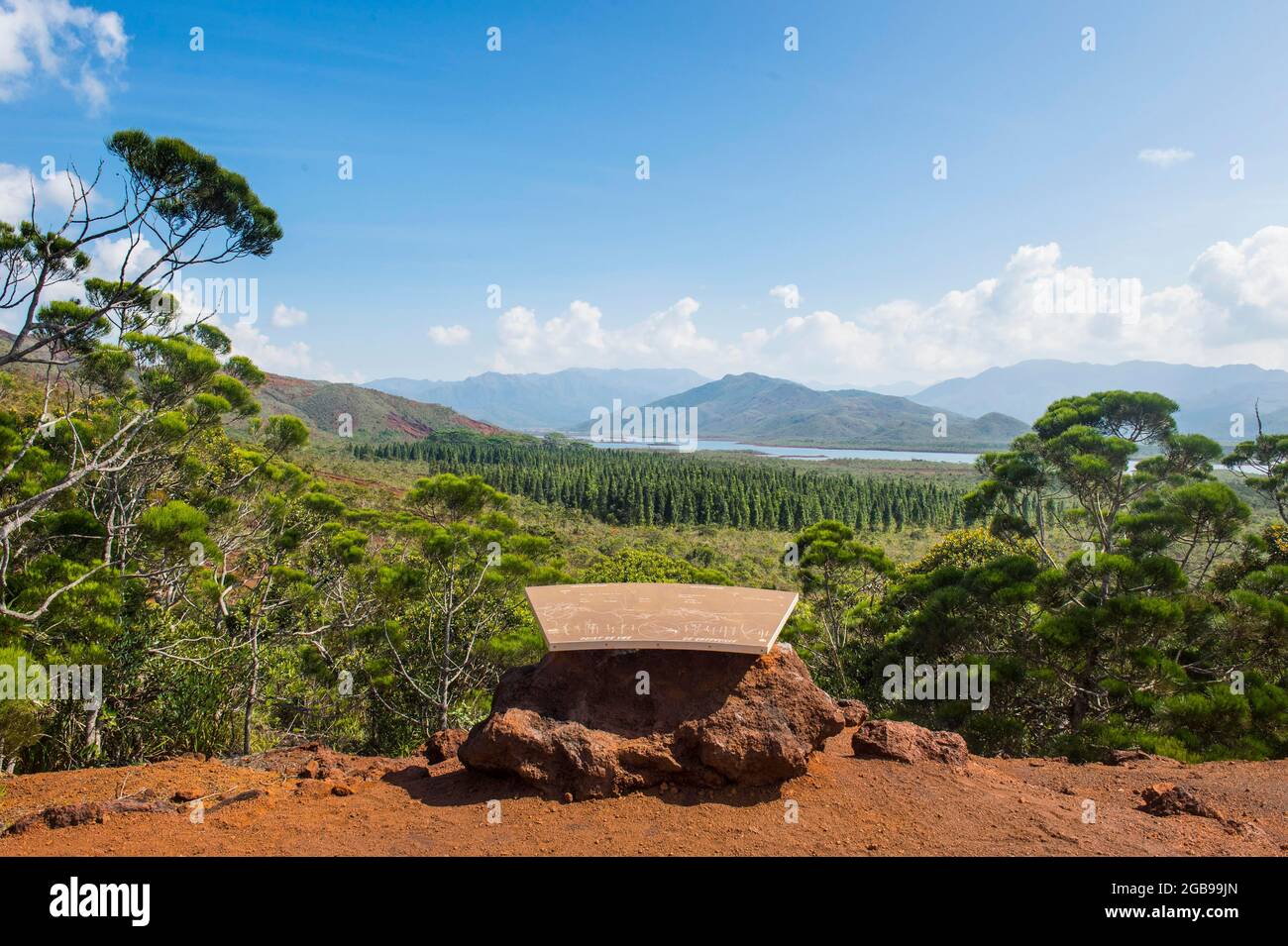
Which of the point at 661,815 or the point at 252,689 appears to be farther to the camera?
the point at 252,689

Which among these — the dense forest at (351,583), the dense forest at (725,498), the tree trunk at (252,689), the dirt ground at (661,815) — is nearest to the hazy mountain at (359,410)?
the dense forest at (725,498)

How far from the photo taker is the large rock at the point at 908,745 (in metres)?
6.18

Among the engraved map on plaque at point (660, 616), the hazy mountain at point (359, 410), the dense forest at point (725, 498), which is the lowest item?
the dense forest at point (725, 498)

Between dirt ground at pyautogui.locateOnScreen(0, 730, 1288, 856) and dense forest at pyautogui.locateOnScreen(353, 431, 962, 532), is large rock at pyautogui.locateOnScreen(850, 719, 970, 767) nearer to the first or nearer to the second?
dirt ground at pyautogui.locateOnScreen(0, 730, 1288, 856)

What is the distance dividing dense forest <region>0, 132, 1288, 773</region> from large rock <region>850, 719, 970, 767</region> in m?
3.52

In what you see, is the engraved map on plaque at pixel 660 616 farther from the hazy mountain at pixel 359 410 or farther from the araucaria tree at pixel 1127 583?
the hazy mountain at pixel 359 410

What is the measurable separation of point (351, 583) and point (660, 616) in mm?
11211

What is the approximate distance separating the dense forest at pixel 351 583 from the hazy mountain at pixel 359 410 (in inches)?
4728

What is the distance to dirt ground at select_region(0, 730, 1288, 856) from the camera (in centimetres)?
470

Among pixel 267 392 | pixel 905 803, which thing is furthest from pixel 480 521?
pixel 267 392

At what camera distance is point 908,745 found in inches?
247

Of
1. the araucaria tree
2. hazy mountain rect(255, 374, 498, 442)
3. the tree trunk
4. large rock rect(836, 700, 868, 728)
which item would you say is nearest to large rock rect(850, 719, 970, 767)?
large rock rect(836, 700, 868, 728)

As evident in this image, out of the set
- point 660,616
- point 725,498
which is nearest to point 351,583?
point 660,616

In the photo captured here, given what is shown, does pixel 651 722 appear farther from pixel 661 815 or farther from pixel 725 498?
pixel 725 498
